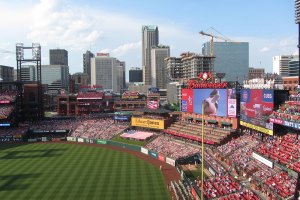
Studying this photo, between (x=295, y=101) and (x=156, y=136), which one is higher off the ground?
(x=295, y=101)

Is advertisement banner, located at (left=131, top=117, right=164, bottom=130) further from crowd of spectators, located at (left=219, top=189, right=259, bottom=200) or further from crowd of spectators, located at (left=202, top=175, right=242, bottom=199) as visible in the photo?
crowd of spectators, located at (left=219, top=189, right=259, bottom=200)

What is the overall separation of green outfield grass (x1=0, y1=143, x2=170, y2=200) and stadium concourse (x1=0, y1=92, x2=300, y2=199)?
16.8 feet

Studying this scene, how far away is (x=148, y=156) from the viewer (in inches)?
2694

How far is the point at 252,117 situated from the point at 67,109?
87926mm

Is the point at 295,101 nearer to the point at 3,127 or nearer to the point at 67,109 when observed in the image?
the point at 3,127

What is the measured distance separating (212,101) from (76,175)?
32062 mm

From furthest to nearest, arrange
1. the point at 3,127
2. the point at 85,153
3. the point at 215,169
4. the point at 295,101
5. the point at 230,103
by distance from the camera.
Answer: the point at 3,127 → the point at 85,153 → the point at 230,103 → the point at 295,101 → the point at 215,169

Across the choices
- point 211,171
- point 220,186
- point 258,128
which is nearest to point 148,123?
point 258,128

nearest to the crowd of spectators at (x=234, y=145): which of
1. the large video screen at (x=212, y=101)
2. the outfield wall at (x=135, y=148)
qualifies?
the large video screen at (x=212, y=101)

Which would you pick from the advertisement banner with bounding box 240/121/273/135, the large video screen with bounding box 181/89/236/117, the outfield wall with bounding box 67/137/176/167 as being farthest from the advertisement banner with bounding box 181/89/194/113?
the advertisement banner with bounding box 240/121/273/135

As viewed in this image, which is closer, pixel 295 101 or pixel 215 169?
pixel 215 169

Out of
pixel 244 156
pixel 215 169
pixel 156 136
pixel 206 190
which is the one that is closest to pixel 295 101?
pixel 244 156

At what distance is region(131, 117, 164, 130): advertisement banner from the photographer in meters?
81.6

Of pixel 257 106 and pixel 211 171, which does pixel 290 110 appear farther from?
pixel 211 171
